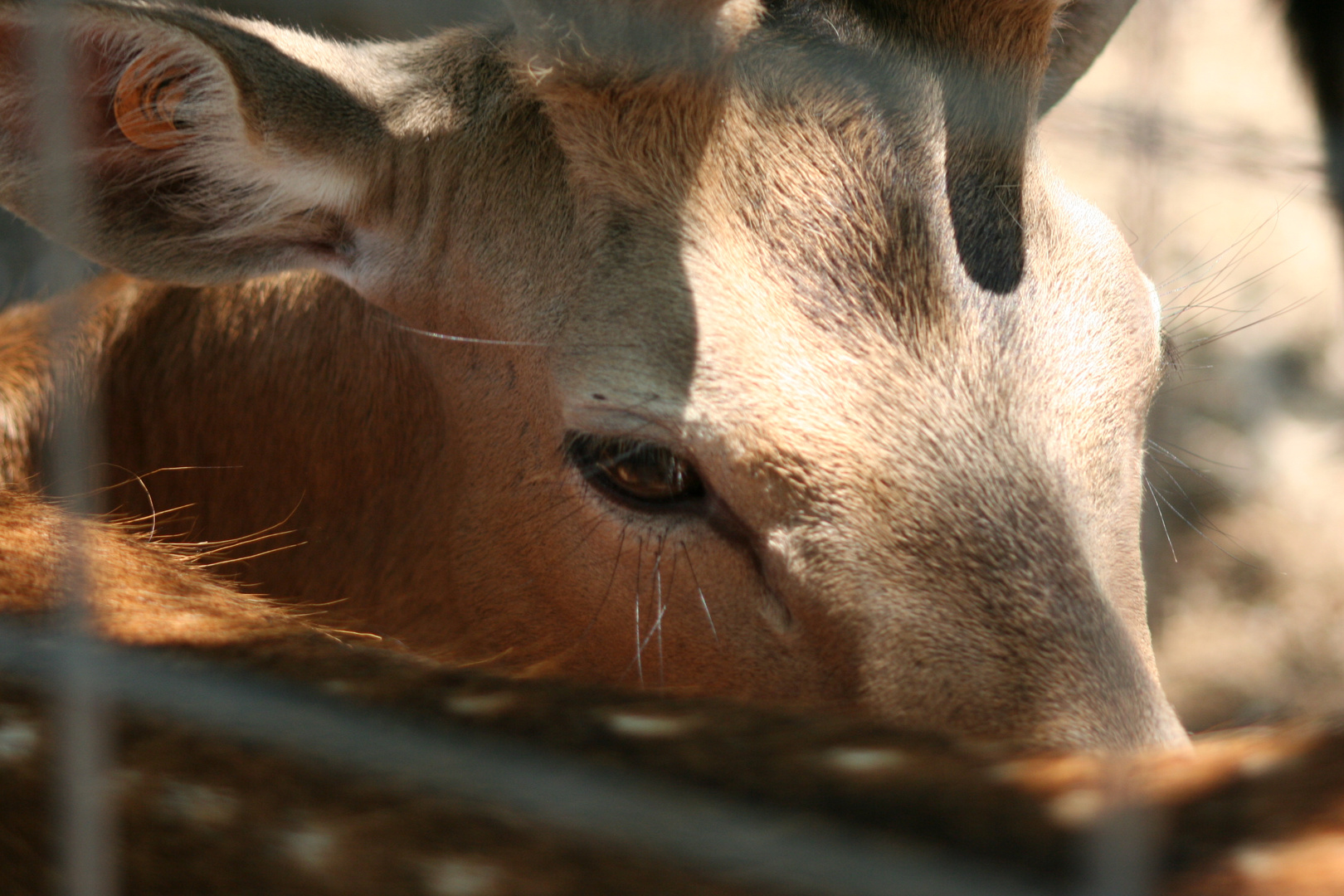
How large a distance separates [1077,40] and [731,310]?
1.49 metres

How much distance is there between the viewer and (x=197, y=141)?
2.13 meters

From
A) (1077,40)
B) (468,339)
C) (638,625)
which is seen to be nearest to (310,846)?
(638,625)

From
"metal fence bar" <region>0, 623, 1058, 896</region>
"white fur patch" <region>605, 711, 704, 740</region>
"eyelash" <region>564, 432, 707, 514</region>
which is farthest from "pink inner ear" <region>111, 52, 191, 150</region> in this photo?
"white fur patch" <region>605, 711, 704, 740</region>

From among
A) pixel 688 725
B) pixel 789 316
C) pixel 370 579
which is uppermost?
pixel 789 316

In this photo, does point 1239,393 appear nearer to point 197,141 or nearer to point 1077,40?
point 1077,40

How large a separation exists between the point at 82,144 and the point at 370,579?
94 cm

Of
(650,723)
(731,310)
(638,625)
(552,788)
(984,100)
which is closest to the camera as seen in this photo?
(552,788)

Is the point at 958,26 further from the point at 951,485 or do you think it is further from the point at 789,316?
the point at 951,485

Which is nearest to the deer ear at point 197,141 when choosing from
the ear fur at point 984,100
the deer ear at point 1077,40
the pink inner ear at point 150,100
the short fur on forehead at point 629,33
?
the pink inner ear at point 150,100

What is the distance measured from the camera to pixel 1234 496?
4.99m

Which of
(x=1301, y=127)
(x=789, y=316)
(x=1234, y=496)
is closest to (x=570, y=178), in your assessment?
(x=789, y=316)

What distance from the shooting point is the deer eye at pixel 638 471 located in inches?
73.5

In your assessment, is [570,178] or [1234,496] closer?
[570,178]

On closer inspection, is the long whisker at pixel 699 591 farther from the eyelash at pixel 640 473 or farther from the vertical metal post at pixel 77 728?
the vertical metal post at pixel 77 728
